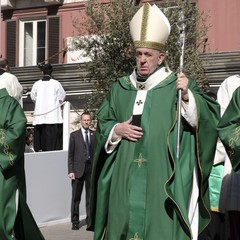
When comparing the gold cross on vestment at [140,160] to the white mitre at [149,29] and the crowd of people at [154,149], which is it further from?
the white mitre at [149,29]

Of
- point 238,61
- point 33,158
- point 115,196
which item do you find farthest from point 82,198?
point 115,196

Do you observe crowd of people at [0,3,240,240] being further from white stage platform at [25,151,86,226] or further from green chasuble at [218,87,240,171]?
white stage platform at [25,151,86,226]

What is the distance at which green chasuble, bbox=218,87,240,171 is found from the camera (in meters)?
5.62

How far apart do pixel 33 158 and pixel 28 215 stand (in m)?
4.11

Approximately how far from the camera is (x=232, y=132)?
5648 mm

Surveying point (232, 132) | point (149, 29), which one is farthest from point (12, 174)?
point (232, 132)

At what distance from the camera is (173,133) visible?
552 cm

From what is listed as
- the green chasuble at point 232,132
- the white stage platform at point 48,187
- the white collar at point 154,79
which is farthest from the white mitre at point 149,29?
the white stage platform at point 48,187

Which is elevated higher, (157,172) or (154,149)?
(154,149)

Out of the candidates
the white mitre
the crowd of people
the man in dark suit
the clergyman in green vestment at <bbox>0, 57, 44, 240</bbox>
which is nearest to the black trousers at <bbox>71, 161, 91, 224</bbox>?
the man in dark suit

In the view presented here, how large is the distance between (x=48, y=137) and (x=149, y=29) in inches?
304

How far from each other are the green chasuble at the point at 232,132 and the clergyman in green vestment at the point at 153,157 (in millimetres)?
117

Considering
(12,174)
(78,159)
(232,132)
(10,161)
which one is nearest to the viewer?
(232,132)

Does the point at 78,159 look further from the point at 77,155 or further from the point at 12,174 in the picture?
the point at 12,174
